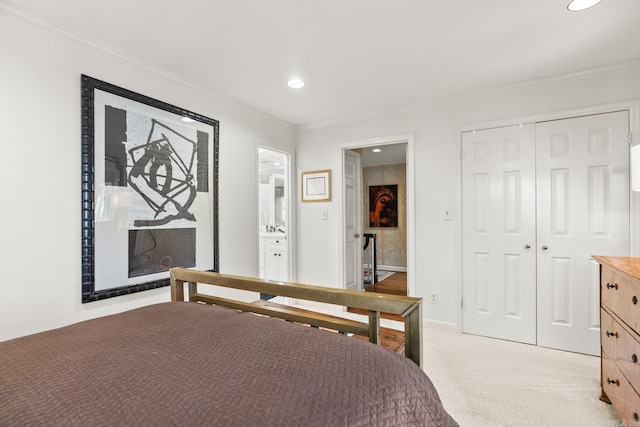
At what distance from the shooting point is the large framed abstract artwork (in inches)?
80.8

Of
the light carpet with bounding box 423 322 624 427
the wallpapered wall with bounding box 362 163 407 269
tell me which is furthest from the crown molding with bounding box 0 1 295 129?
the wallpapered wall with bounding box 362 163 407 269

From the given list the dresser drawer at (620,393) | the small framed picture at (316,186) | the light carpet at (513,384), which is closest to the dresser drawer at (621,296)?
the dresser drawer at (620,393)

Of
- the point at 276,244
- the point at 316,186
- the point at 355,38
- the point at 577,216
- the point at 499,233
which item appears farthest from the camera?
the point at 276,244

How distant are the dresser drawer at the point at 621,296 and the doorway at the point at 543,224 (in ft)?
2.82

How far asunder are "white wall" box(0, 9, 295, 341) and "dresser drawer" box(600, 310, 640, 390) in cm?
300

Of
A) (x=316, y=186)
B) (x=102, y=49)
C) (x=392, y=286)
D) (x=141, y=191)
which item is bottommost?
(x=392, y=286)

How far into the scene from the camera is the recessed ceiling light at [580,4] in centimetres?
168

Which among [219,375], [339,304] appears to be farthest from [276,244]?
[219,375]

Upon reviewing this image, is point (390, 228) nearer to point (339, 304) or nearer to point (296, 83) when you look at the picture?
point (296, 83)

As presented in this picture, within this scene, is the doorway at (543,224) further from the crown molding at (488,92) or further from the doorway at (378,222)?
the doorway at (378,222)

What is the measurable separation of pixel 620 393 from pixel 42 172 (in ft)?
11.5

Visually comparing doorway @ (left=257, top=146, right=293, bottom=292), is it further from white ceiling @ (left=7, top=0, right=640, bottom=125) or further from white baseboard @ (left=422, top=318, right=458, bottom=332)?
white baseboard @ (left=422, top=318, right=458, bottom=332)

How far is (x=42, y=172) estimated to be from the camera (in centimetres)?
185

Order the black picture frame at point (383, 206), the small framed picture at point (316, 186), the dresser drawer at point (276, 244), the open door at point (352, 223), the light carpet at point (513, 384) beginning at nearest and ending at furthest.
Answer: the light carpet at point (513, 384) < the small framed picture at point (316, 186) < the open door at point (352, 223) < the dresser drawer at point (276, 244) < the black picture frame at point (383, 206)
